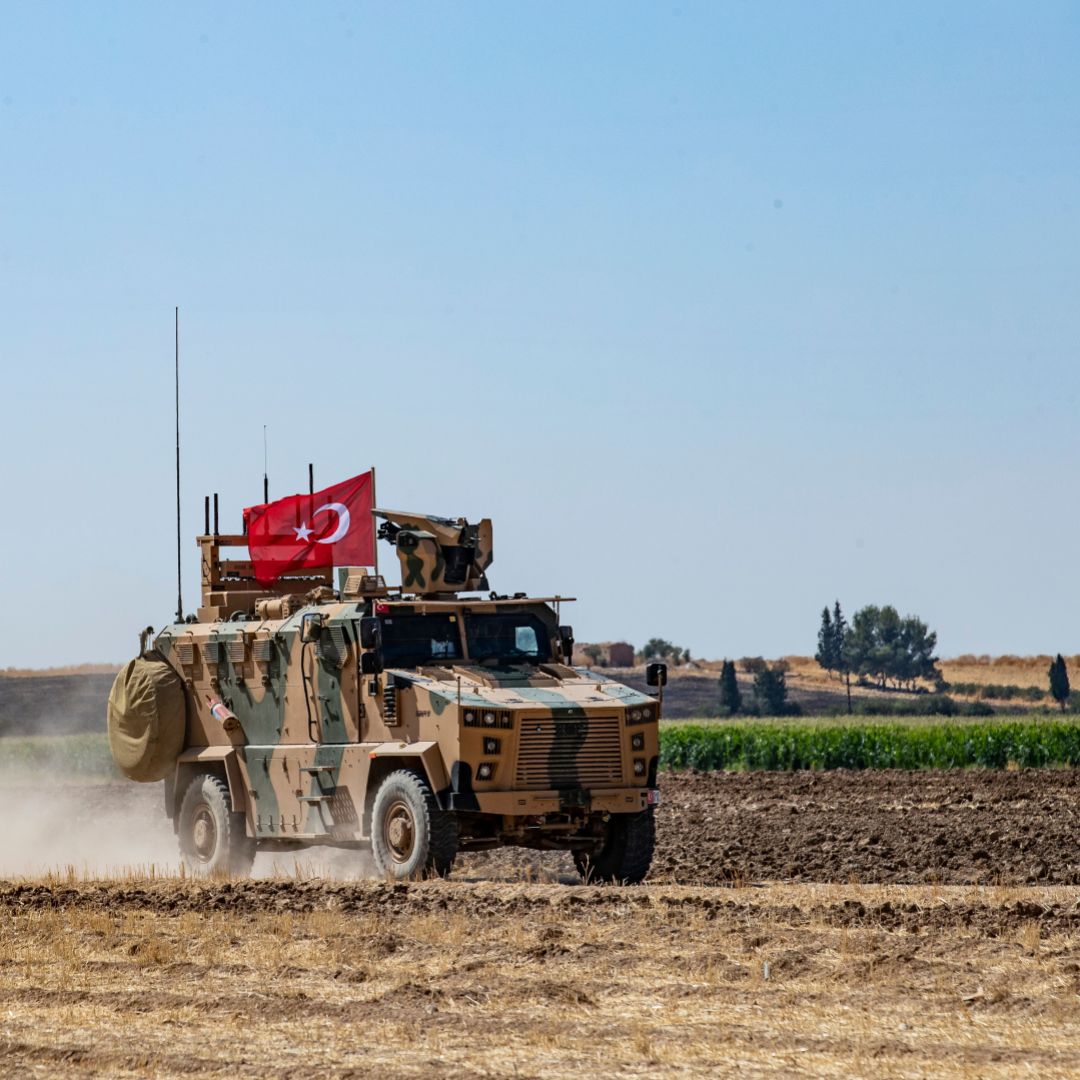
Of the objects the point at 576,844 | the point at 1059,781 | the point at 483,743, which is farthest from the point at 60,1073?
the point at 1059,781

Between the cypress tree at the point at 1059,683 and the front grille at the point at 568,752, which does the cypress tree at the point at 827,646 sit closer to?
the cypress tree at the point at 1059,683

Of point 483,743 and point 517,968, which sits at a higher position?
point 483,743

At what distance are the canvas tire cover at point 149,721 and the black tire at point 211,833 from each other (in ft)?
1.59

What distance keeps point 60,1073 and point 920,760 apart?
128ft

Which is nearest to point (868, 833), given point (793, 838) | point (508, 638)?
point (793, 838)

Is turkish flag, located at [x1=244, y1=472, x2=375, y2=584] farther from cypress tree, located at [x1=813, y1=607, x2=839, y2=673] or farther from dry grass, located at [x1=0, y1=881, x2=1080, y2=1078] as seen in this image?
cypress tree, located at [x1=813, y1=607, x2=839, y2=673]

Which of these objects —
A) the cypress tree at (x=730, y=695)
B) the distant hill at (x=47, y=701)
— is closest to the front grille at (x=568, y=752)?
the distant hill at (x=47, y=701)

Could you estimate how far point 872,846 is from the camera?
2433 centimetres

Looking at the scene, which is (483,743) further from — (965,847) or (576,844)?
(965,847)

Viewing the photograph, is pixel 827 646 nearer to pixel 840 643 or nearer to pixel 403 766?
pixel 840 643

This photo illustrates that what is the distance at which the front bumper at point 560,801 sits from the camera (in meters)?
18.3

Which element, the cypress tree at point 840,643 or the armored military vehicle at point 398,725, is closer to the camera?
the armored military vehicle at point 398,725

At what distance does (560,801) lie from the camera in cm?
1866

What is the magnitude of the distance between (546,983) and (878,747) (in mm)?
36253
